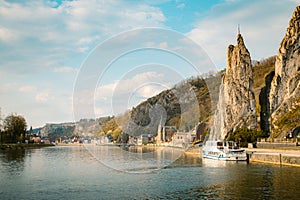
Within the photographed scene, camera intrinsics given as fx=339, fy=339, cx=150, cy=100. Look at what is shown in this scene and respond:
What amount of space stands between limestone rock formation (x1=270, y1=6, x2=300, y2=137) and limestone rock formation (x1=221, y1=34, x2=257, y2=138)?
9.16 m

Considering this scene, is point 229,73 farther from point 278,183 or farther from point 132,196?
point 132,196

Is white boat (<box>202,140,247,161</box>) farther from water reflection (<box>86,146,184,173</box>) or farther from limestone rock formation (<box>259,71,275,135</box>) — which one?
limestone rock formation (<box>259,71,275,135</box>)

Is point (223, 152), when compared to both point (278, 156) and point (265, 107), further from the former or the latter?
point (265, 107)

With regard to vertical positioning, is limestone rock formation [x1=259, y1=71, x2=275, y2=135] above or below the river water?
above

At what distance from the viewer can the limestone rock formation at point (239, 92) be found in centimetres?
9281

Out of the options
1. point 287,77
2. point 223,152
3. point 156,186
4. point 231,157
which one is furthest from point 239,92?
point 156,186

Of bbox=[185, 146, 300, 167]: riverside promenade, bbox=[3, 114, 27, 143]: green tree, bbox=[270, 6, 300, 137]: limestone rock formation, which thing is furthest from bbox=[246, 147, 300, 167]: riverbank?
bbox=[3, 114, 27, 143]: green tree

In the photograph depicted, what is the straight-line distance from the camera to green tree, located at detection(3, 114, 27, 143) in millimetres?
132363

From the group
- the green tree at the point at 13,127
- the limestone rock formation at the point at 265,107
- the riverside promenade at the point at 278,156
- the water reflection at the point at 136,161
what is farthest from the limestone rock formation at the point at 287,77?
the green tree at the point at 13,127

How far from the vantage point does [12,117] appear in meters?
134

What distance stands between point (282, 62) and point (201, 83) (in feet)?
165

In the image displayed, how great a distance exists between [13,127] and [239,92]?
89096 mm

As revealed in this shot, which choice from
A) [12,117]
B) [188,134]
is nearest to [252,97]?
[188,134]

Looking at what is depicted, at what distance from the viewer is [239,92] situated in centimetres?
9688
